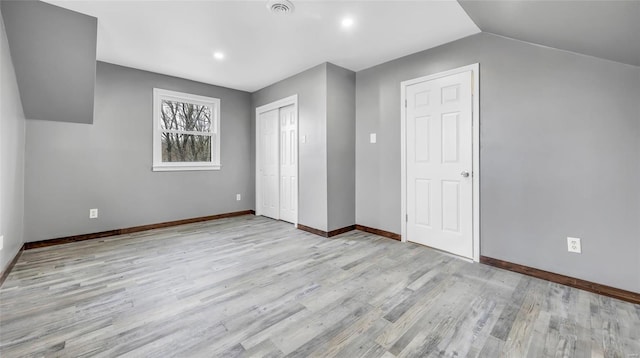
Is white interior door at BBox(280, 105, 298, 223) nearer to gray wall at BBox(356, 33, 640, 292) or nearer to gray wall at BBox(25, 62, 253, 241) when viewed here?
gray wall at BBox(25, 62, 253, 241)

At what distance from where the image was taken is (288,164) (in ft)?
14.0

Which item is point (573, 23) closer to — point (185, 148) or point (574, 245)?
point (574, 245)

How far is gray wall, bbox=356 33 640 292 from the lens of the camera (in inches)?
76.0

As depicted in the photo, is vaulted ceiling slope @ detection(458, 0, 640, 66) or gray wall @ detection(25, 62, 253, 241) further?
gray wall @ detection(25, 62, 253, 241)

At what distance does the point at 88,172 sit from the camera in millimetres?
3428

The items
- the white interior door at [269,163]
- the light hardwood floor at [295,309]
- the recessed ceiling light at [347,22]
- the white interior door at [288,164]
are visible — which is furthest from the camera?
the white interior door at [269,163]

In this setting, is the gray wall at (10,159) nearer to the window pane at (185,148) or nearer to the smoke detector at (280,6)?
the window pane at (185,148)

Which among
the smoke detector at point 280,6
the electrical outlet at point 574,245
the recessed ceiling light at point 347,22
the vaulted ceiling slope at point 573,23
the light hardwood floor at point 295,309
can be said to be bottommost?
the light hardwood floor at point 295,309

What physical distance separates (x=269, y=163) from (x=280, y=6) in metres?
2.81

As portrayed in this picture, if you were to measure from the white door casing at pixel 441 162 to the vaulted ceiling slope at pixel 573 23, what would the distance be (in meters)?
0.54

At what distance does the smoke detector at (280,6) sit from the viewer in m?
2.13

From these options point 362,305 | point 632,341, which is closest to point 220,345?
point 362,305

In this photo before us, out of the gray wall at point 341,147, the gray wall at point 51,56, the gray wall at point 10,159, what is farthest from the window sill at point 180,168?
the gray wall at point 341,147

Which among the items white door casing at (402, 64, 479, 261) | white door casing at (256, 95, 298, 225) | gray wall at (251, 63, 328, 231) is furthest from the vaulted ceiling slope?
white door casing at (256, 95, 298, 225)
